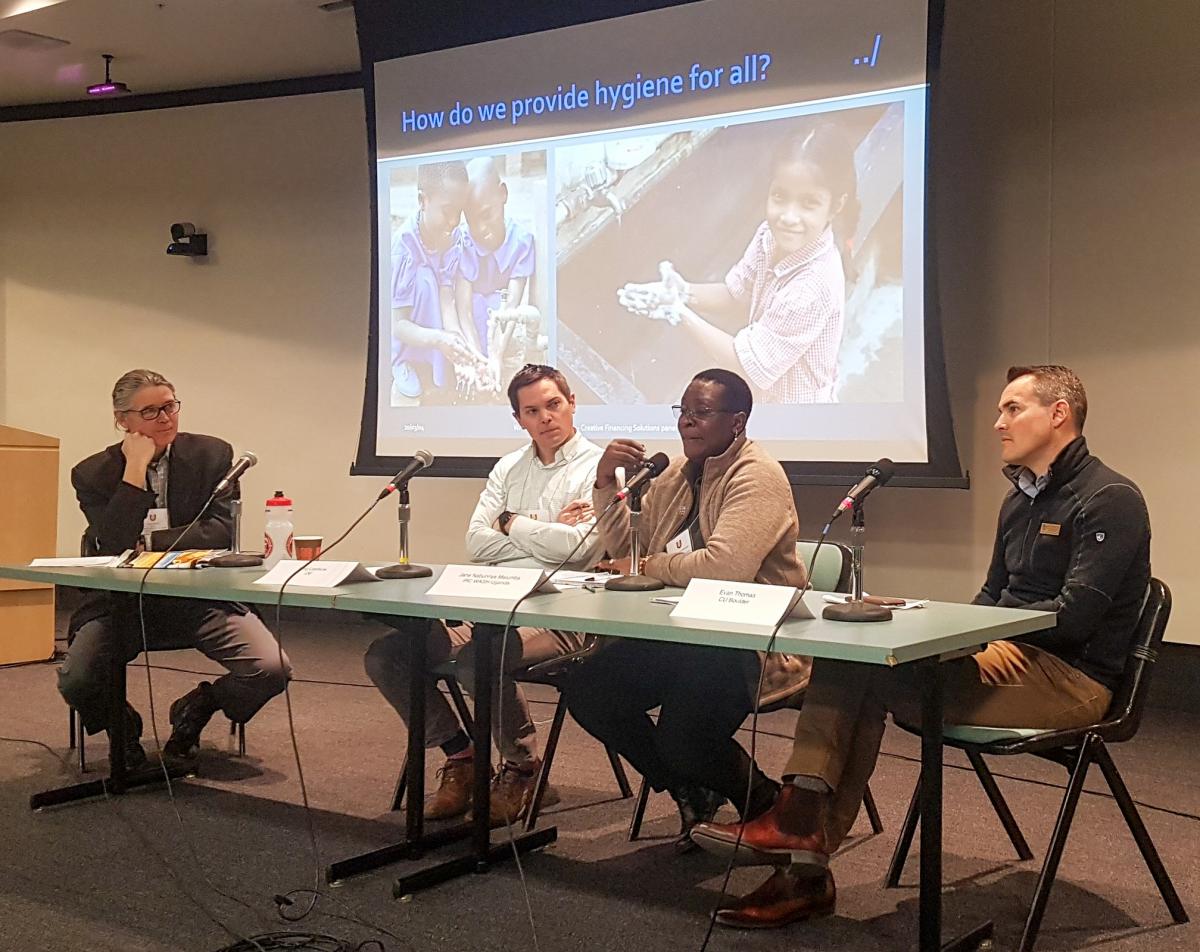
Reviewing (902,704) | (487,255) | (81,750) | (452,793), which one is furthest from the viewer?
(487,255)

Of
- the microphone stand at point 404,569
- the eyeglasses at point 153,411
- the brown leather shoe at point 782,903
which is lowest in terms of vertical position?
the brown leather shoe at point 782,903

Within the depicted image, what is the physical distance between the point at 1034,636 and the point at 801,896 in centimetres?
67

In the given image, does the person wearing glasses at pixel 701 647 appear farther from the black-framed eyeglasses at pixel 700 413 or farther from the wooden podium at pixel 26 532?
the wooden podium at pixel 26 532

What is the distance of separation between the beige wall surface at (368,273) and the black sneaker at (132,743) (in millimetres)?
2388

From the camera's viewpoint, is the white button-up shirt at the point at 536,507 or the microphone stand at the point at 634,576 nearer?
the microphone stand at the point at 634,576

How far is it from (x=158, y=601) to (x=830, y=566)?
187 cm

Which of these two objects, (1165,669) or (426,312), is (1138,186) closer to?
(1165,669)

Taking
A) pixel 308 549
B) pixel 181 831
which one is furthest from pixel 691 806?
pixel 181 831

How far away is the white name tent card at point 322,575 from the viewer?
258 centimetres

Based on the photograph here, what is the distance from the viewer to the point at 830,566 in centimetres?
288

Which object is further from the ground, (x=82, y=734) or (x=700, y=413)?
(x=700, y=413)

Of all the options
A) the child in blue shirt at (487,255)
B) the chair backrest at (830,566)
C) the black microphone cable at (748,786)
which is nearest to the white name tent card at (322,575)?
the black microphone cable at (748,786)

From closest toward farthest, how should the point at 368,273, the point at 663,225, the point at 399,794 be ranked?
the point at 399,794 < the point at 663,225 < the point at 368,273

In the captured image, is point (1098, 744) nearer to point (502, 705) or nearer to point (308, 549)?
point (502, 705)
